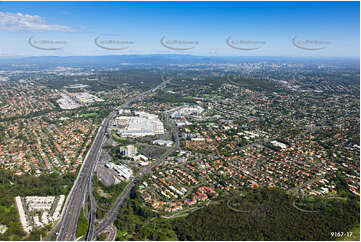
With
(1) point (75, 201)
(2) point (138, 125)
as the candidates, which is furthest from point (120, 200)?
(2) point (138, 125)

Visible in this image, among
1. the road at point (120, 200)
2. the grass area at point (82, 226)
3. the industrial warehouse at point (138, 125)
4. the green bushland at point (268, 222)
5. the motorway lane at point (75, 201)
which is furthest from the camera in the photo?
the industrial warehouse at point (138, 125)

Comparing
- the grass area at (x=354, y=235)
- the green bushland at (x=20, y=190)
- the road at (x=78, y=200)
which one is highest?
the green bushland at (x=20, y=190)

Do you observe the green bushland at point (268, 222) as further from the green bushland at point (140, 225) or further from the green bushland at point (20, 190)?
the green bushland at point (20, 190)

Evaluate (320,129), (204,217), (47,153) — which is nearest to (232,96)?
(320,129)

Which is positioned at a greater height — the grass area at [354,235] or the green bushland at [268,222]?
the green bushland at [268,222]

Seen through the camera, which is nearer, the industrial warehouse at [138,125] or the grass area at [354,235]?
the grass area at [354,235]

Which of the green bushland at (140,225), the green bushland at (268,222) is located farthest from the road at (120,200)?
the green bushland at (268,222)

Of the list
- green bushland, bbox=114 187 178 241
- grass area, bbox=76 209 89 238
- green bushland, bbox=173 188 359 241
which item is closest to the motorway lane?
grass area, bbox=76 209 89 238

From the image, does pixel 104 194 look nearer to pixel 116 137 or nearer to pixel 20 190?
pixel 20 190

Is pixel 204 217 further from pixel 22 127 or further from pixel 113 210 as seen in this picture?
pixel 22 127

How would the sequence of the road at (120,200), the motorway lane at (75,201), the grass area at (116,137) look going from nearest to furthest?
the motorway lane at (75,201) → the road at (120,200) → the grass area at (116,137)
